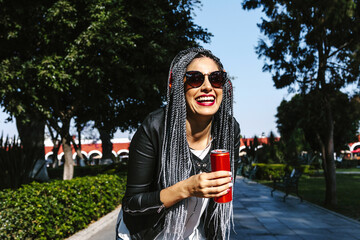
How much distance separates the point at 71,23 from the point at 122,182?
4905 millimetres

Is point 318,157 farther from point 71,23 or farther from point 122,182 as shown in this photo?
point 71,23

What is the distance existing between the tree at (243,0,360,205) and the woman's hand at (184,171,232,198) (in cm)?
743

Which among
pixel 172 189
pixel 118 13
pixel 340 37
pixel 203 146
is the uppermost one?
pixel 118 13

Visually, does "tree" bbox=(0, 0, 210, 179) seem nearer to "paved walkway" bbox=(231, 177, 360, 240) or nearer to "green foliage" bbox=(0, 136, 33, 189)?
"green foliage" bbox=(0, 136, 33, 189)

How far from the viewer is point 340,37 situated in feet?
26.7

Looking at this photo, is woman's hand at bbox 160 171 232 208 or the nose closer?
woman's hand at bbox 160 171 232 208

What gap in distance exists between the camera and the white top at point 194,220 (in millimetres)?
1749

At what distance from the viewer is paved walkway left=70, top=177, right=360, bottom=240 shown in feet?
19.4

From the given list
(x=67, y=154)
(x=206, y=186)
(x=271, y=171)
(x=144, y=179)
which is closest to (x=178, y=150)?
(x=144, y=179)

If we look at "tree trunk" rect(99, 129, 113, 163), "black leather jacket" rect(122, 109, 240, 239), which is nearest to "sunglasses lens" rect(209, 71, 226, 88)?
"black leather jacket" rect(122, 109, 240, 239)

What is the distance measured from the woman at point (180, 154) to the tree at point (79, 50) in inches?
282

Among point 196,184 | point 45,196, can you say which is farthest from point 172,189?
point 45,196

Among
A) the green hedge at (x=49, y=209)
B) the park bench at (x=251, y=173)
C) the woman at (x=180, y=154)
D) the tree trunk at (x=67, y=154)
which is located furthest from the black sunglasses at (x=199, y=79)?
the park bench at (x=251, y=173)

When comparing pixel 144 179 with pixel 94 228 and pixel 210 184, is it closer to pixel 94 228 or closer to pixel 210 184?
pixel 210 184
